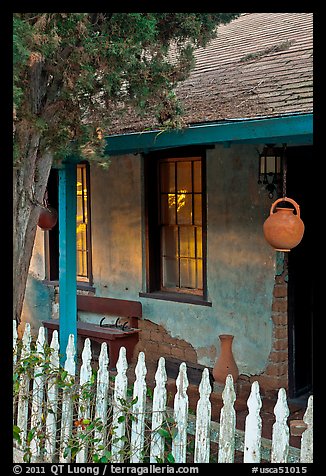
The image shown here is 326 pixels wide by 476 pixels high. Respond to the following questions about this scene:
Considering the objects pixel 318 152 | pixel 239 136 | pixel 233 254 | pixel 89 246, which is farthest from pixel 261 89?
pixel 89 246

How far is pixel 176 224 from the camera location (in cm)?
757

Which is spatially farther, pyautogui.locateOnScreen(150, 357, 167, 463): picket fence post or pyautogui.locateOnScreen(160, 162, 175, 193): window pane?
pyautogui.locateOnScreen(160, 162, 175, 193): window pane

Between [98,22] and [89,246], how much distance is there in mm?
4715

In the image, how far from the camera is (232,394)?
11.9 feet

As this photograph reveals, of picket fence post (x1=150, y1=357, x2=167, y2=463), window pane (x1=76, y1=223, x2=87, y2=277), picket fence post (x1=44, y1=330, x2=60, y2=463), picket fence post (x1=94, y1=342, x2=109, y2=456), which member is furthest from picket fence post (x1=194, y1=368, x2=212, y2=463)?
window pane (x1=76, y1=223, x2=87, y2=277)

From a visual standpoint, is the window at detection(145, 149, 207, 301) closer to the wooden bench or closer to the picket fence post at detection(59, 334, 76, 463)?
the wooden bench

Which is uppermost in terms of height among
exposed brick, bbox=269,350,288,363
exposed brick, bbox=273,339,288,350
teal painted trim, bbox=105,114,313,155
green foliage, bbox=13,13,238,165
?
green foliage, bbox=13,13,238,165

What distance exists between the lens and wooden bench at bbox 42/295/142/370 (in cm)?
763

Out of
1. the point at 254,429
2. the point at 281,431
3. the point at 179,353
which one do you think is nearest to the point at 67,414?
the point at 254,429

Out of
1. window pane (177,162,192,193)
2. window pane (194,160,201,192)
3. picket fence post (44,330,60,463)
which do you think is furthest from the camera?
window pane (177,162,192,193)

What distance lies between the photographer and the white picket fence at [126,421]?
351 cm

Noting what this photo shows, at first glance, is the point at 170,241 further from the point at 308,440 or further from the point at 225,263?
the point at 308,440

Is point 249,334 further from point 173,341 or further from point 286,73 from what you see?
point 286,73

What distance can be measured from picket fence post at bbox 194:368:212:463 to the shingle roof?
223 cm
